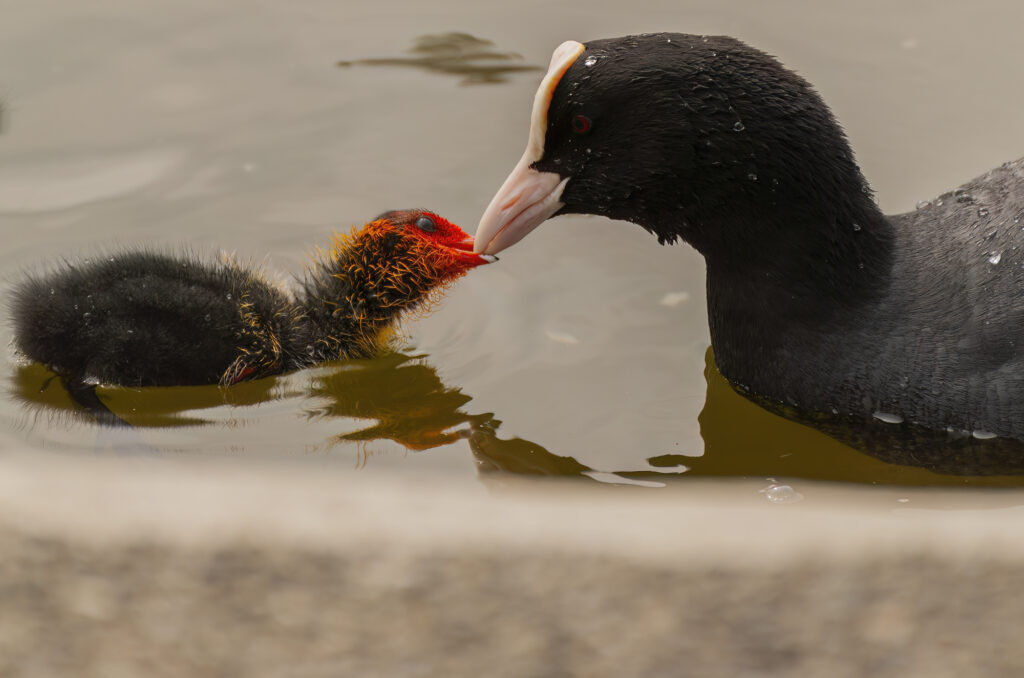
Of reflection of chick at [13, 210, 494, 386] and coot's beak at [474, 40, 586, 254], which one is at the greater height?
coot's beak at [474, 40, 586, 254]

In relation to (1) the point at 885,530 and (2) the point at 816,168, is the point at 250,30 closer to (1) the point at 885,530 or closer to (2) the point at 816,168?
(2) the point at 816,168

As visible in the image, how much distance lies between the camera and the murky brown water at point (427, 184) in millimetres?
3338

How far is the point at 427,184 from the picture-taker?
4.24m

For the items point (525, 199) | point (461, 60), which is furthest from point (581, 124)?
point (461, 60)

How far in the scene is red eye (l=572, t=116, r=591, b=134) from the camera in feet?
9.91

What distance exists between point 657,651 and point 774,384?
56.8 inches

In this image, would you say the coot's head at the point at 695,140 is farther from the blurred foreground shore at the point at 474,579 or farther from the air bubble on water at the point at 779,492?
the blurred foreground shore at the point at 474,579

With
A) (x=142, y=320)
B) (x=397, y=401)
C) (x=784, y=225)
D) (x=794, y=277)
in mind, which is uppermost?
(x=784, y=225)

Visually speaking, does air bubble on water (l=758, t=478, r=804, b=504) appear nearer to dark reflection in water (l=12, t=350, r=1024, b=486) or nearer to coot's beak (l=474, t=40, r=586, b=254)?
dark reflection in water (l=12, t=350, r=1024, b=486)

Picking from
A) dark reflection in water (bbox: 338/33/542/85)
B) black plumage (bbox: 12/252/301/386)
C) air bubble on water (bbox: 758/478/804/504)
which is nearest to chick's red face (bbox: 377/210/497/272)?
black plumage (bbox: 12/252/301/386)

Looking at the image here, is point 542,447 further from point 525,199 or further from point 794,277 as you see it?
point 794,277

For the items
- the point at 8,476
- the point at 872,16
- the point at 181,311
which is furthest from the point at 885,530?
the point at 872,16

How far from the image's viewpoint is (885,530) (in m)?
1.83

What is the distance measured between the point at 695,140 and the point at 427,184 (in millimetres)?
1475
